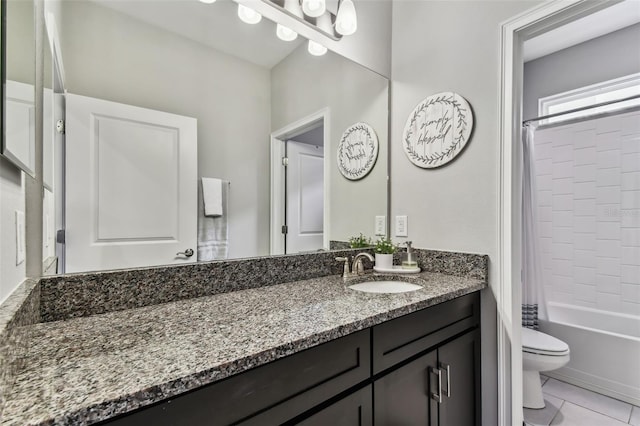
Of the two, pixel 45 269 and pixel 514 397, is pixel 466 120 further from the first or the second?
pixel 45 269

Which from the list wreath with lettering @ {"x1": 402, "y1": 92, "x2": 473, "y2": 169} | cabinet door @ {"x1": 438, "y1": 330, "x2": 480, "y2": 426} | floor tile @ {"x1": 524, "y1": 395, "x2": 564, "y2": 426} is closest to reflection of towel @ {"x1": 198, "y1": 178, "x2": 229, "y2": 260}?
cabinet door @ {"x1": 438, "y1": 330, "x2": 480, "y2": 426}

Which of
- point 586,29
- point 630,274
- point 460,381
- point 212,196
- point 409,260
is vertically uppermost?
point 586,29

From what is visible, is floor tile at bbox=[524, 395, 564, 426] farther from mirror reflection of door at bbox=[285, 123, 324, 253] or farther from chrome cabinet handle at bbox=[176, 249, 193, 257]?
chrome cabinet handle at bbox=[176, 249, 193, 257]

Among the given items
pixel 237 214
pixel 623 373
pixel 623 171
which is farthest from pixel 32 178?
pixel 623 171

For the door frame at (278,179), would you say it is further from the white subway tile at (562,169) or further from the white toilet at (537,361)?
the white subway tile at (562,169)

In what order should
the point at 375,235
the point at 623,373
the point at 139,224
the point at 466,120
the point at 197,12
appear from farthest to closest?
the point at 623,373, the point at 375,235, the point at 466,120, the point at 197,12, the point at 139,224

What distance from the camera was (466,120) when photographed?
59.2 inches

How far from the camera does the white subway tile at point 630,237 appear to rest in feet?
7.67

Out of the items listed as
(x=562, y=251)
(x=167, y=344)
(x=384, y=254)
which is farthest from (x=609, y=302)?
(x=167, y=344)

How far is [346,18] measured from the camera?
1520 mm

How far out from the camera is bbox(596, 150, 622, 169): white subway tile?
2.44 metres

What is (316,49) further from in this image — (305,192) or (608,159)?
(608,159)

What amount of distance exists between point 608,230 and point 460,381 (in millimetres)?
2180

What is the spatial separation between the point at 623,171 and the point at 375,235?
2186 mm
